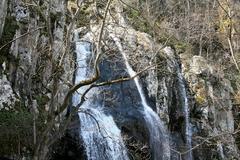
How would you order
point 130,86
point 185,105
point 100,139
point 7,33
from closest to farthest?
point 7,33, point 100,139, point 130,86, point 185,105

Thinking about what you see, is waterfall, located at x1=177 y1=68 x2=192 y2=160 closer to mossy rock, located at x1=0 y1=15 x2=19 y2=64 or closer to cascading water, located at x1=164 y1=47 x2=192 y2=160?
cascading water, located at x1=164 y1=47 x2=192 y2=160

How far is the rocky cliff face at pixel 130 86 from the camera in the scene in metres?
13.0

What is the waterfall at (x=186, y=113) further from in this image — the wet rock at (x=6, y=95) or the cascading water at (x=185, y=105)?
the wet rock at (x=6, y=95)

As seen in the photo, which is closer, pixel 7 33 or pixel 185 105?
pixel 7 33

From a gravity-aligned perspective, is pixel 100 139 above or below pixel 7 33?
below

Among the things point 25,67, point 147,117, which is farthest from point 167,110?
point 25,67

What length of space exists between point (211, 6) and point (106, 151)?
23361 mm

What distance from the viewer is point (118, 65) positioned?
21125 mm

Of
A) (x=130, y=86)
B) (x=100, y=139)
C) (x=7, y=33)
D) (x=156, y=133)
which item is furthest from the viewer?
(x=130, y=86)

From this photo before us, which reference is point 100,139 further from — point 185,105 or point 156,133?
point 185,105

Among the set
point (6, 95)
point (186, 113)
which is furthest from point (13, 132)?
point (186, 113)

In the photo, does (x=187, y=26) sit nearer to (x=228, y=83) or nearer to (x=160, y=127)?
(x=228, y=83)

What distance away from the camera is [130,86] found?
19922 mm

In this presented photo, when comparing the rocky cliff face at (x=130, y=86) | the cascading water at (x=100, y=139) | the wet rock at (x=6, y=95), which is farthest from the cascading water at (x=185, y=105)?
the wet rock at (x=6, y=95)
